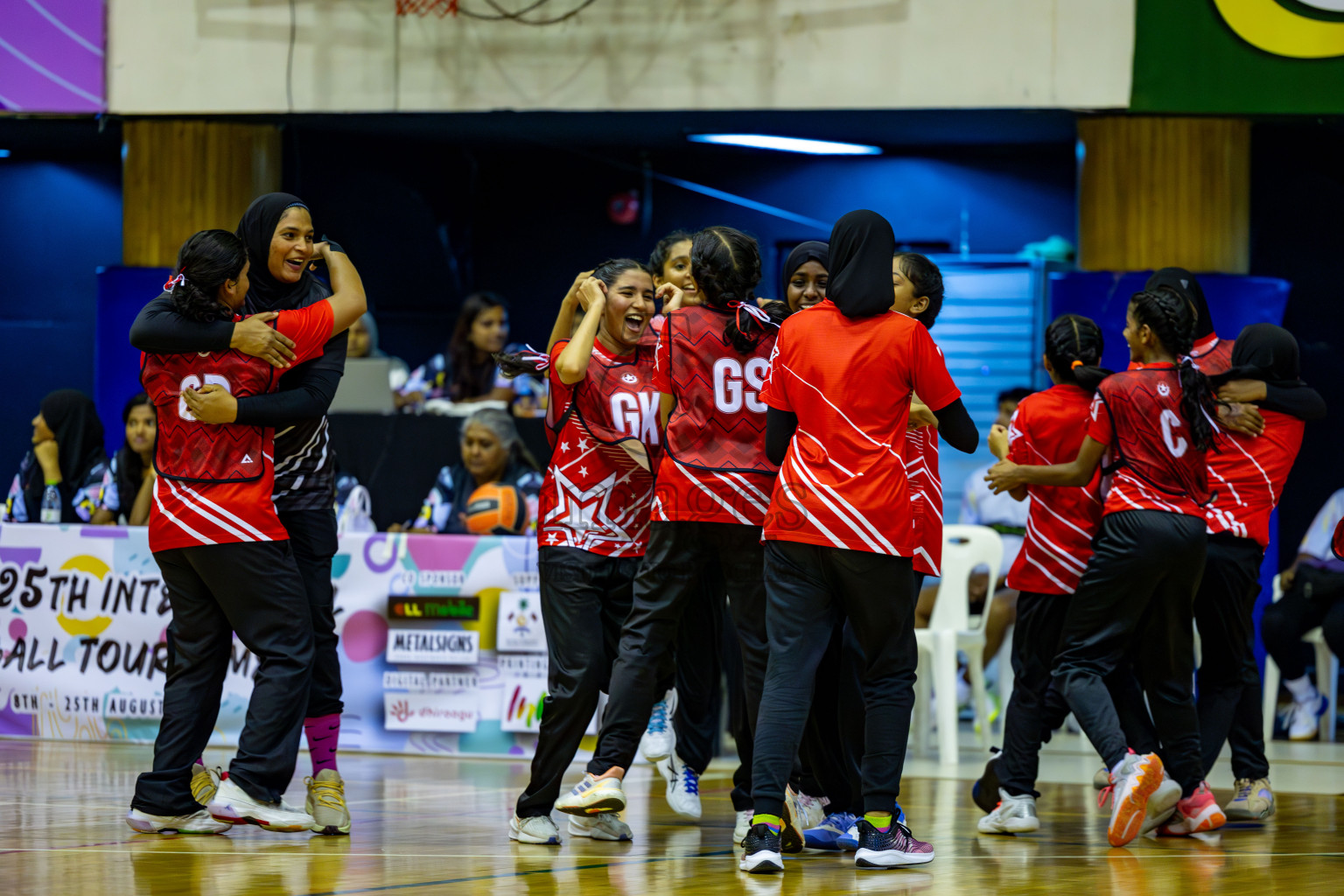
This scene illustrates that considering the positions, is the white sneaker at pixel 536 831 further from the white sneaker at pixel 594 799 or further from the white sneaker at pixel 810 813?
the white sneaker at pixel 810 813

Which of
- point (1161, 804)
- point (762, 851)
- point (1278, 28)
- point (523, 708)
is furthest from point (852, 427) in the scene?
point (1278, 28)

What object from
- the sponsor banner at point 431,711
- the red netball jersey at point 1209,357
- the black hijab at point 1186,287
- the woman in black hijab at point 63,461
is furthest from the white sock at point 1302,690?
the woman in black hijab at point 63,461

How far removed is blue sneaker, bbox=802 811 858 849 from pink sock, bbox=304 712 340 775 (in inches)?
60.3

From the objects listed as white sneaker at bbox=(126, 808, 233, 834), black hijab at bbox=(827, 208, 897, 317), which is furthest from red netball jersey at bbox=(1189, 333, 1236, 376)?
white sneaker at bbox=(126, 808, 233, 834)

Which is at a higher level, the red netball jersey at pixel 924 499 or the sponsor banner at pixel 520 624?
the red netball jersey at pixel 924 499

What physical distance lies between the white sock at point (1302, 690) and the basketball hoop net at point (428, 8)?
6164mm

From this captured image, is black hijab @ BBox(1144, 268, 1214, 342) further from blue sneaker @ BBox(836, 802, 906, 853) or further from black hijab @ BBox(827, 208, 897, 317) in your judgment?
blue sneaker @ BBox(836, 802, 906, 853)

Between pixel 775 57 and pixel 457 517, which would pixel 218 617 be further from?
pixel 775 57

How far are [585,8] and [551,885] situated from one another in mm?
6473

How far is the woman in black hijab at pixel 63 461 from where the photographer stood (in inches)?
344

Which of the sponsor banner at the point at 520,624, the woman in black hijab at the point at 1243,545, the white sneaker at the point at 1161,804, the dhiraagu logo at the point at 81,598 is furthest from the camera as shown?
the dhiraagu logo at the point at 81,598

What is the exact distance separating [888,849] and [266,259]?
264 cm

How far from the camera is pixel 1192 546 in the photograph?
210 inches

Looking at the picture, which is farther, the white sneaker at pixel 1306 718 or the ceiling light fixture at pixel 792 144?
the ceiling light fixture at pixel 792 144
